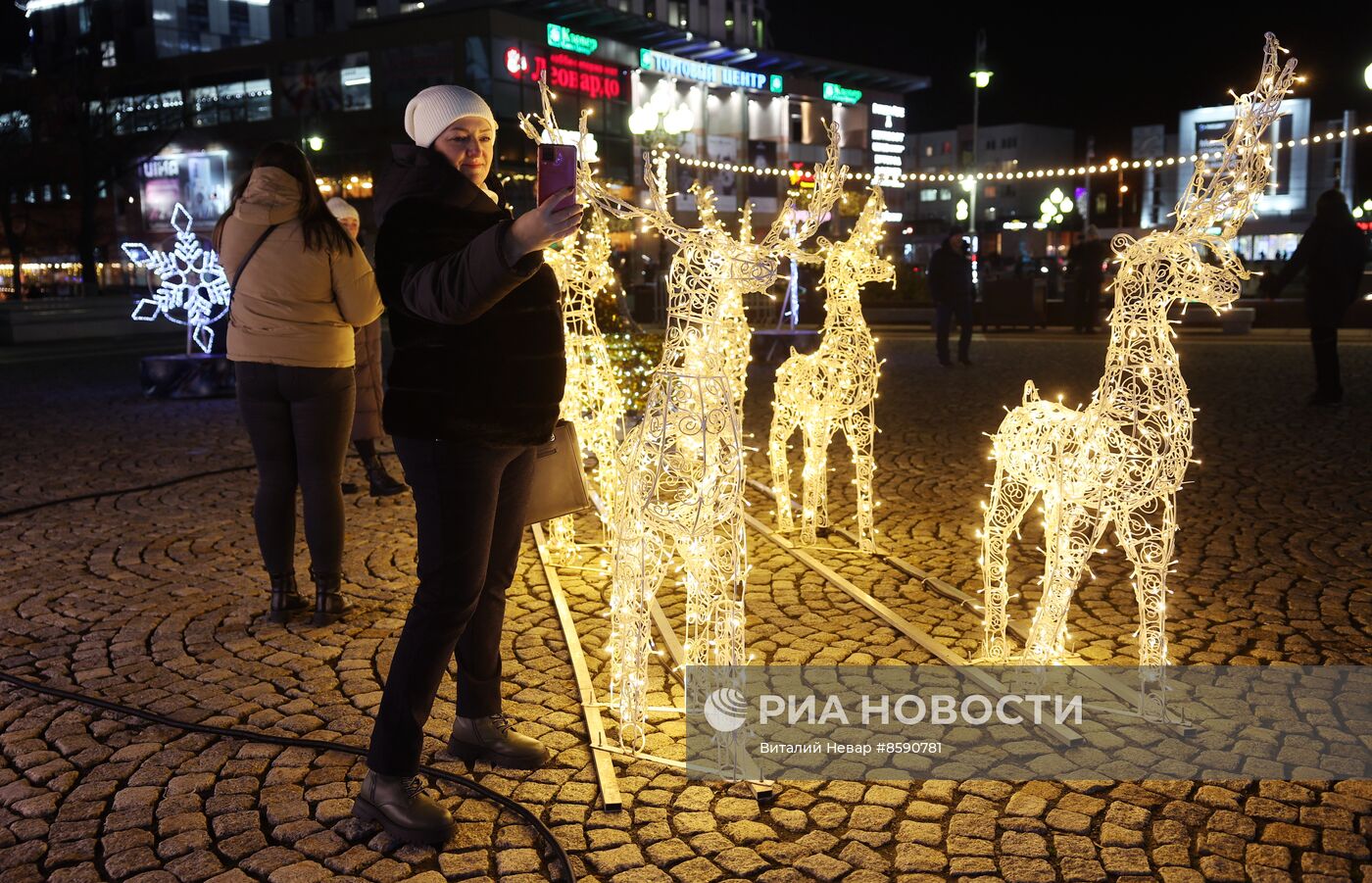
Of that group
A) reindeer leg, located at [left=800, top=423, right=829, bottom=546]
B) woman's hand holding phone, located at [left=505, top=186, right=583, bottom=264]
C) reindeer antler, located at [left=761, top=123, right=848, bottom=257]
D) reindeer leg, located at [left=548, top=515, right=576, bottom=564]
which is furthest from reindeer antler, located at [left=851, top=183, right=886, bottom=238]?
woman's hand holding phone, located at [left=505, top=186, right=583, bottom=264]

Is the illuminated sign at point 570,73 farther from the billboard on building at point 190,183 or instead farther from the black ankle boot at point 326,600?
the black ankle boot at point 326,600

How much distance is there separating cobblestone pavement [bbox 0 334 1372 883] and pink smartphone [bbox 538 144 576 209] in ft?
5.62

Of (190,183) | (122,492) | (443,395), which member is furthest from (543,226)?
(190,183)

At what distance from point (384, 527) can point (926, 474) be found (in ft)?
12.0

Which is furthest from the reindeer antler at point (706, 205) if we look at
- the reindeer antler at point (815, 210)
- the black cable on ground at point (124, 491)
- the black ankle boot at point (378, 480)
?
the black cable on ground at point (124, 491)

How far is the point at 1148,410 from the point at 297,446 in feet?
10.7

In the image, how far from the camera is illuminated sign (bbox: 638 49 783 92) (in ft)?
127

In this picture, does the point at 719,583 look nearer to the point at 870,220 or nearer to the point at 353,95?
the point at 870,220

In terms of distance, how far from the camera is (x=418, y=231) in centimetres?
253

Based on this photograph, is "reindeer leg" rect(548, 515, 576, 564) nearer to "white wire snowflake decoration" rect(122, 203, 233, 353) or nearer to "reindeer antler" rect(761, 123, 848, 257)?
"reindeer antler" rect(761, 123, 848, 257)

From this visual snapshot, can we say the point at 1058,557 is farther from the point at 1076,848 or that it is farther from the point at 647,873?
the point at 647,873

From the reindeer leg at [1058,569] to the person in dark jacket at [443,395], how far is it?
5.98 feet

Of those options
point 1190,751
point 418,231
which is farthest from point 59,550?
point 1190,751

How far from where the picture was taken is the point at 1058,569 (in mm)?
3564
